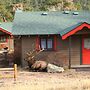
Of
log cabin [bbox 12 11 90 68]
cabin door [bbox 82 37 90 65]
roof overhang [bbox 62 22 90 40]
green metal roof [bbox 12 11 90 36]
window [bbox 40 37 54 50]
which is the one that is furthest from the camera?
window [bbox 40 37 54 50]

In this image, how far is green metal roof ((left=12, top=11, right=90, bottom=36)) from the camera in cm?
2399

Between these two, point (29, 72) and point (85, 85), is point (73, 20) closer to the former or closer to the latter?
point (29, 72)

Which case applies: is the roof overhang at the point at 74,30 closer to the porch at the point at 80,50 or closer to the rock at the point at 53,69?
the porch at the point at 80,50

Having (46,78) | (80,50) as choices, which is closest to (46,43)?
(80,50)

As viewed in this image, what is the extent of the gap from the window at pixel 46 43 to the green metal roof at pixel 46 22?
69cm

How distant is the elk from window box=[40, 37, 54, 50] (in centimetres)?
73

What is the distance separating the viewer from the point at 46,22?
25.9 meters

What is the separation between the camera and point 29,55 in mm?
23672

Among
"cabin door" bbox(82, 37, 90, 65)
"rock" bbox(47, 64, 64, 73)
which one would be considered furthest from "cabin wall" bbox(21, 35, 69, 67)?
"rock" bbox(47, 64, 64, 73)

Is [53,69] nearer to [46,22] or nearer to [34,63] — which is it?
[34,63]

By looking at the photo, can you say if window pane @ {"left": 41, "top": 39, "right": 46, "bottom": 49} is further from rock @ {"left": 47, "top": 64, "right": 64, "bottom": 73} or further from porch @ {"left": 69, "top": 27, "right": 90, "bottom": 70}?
rock @ {"left": 47, "top": 64, "right": 64, "bottom": 73}

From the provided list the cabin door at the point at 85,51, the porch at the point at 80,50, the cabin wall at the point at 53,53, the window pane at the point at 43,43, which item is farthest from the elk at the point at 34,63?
the cabin door at the point at 85,51

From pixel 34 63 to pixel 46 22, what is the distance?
418 centimetres

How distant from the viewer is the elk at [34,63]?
22.7m
